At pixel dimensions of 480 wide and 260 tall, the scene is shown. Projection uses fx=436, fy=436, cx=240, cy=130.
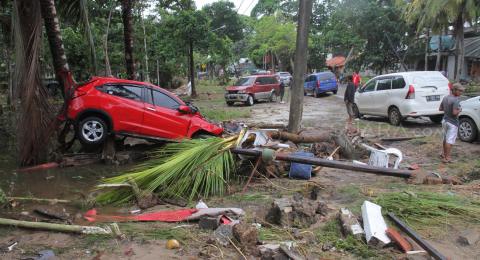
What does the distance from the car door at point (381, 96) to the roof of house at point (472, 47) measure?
1941 centimetres

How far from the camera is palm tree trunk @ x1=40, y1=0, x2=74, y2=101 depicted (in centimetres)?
1015

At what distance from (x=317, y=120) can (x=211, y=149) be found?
10.3m

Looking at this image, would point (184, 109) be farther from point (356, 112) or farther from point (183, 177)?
point (356, 112)

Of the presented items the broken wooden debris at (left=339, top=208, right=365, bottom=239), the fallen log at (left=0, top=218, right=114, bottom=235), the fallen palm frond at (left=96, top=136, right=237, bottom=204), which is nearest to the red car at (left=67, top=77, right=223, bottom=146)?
the fallen palm frond at (left=96, top=136, right=237, bottom=204)

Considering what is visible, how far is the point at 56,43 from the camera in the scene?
10414 mm

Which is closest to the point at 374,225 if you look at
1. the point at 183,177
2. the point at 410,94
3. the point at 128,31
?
the point at 183,177

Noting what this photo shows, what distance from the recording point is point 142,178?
6664 mm

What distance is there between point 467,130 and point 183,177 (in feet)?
24.8

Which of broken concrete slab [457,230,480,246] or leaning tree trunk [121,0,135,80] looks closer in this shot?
broken concrete slab [457,230,480,246]

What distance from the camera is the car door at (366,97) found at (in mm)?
15637

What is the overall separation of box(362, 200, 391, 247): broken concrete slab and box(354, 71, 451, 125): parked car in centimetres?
915

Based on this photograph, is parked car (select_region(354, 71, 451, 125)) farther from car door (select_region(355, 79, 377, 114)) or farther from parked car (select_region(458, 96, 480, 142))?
parked car (select_region(458, 96, 480, 142))

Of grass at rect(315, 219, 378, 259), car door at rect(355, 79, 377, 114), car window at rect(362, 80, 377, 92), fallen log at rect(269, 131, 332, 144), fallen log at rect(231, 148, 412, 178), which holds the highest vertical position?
car window at rect(362, 80, 377, 92)

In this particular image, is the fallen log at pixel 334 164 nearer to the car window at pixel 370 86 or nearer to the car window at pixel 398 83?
the car window at pixel 398 83
